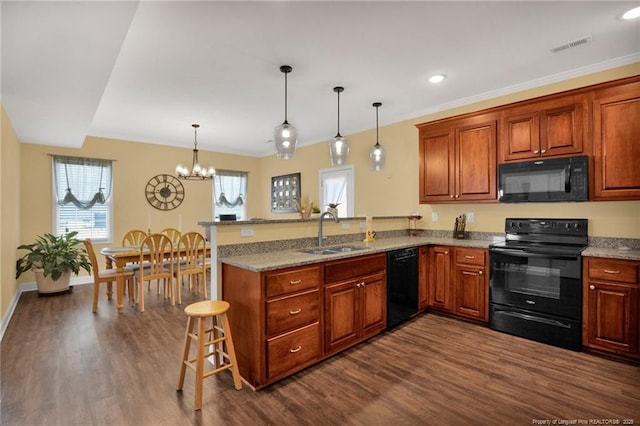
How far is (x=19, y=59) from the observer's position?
2326mm

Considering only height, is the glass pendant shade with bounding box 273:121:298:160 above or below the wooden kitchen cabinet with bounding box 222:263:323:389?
above

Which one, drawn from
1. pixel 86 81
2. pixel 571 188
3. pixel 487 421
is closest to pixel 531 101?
pixel 571 188

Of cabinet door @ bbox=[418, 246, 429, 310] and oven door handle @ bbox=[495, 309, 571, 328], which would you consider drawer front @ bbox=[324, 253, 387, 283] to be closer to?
cabinet door @ bbox=[418, 246, 429, 310]

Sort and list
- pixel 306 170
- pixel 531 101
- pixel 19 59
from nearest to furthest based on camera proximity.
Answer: pixel 19 59 → pixel 531 101 → pixel 306 170

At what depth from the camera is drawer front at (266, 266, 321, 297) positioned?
217cm

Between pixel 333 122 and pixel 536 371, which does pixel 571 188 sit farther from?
pixel 333 122

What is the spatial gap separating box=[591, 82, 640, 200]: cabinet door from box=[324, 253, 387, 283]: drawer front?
205 centimetres

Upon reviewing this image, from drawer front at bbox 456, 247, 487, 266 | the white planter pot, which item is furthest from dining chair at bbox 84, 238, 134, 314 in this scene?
drawer front at bbox 456, 247, 487, 266

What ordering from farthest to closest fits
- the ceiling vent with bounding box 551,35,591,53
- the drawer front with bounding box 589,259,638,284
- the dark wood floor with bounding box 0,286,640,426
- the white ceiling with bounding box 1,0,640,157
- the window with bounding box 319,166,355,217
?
the window with bounding box 319,166,355,217 < the ceiling vent with bounding box 551,35,591,53 < the drawer front with bounding box 589,259,638,284 < the white ceiling with bounding box 1,0,640,157 < the dark wood floor with bounding box 0,286,640,426

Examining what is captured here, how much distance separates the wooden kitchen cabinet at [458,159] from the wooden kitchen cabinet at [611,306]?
1.15 meters

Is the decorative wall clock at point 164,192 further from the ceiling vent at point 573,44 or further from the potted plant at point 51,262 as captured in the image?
the ceiling vent at point 573,44

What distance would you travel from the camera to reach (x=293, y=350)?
2.30 metres

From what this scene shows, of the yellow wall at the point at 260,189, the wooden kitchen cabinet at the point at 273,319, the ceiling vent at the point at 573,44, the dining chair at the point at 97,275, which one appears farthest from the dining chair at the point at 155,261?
the ceiling vent at the point at 573,44

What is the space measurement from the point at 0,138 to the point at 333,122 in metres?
4.04
